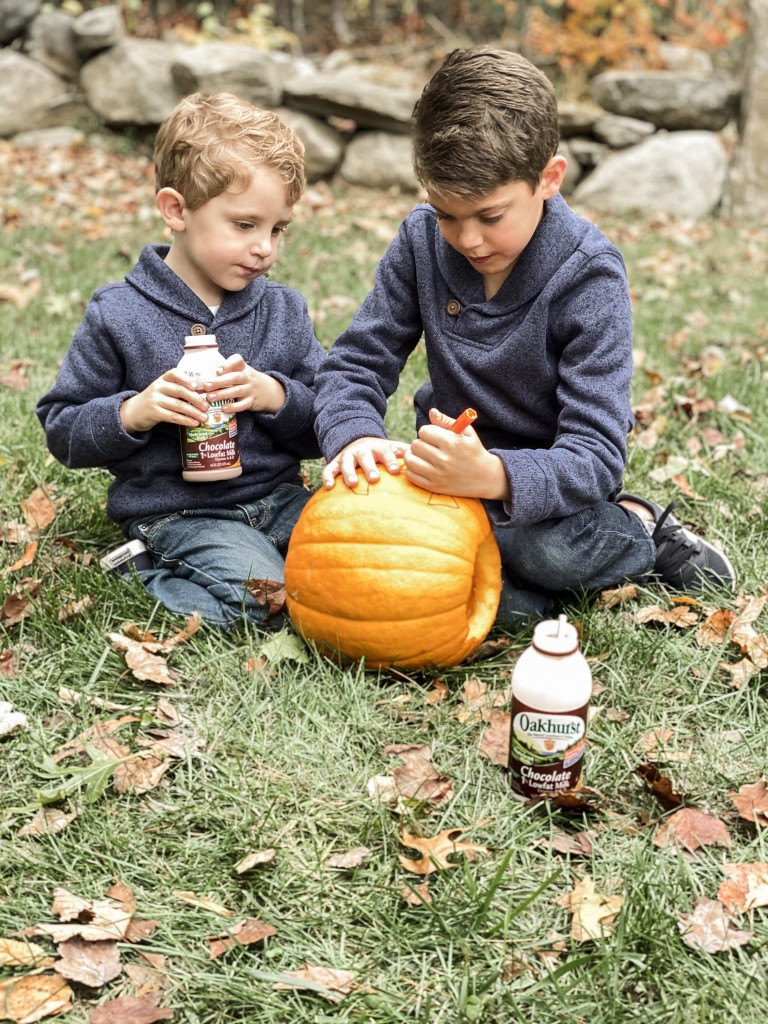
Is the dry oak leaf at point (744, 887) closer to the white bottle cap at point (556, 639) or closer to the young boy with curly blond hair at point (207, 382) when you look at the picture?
the white bottle cap at point (556, 639)

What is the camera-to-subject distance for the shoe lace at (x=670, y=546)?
2879mm

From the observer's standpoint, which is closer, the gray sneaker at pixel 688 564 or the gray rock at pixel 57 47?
the gray sneaker at pixel 688 564

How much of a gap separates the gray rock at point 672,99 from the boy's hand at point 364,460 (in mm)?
7898

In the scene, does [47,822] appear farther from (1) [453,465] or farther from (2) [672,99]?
(2) [672,99]

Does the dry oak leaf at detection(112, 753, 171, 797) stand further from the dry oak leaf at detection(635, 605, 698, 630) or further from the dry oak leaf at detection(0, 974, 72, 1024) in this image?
the dry oak leaf at detection(635, 605, 698, 630)

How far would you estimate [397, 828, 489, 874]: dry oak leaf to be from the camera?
6.30 ft

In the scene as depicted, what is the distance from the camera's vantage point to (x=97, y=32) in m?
9.28

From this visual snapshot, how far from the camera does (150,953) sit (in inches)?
69.1

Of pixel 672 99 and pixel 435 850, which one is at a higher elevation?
pixel 435 850

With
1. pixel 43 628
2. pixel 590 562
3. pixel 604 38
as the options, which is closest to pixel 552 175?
pixel 590 562

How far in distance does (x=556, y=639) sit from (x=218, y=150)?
156cm

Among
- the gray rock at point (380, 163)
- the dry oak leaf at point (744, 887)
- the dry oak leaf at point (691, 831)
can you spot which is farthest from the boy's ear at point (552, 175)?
the gray rock at point (380, 163)

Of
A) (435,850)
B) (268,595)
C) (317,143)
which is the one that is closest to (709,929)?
(435,850)

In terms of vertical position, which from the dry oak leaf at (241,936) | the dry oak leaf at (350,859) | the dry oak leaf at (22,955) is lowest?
the dry oak leaf at (350,859)
